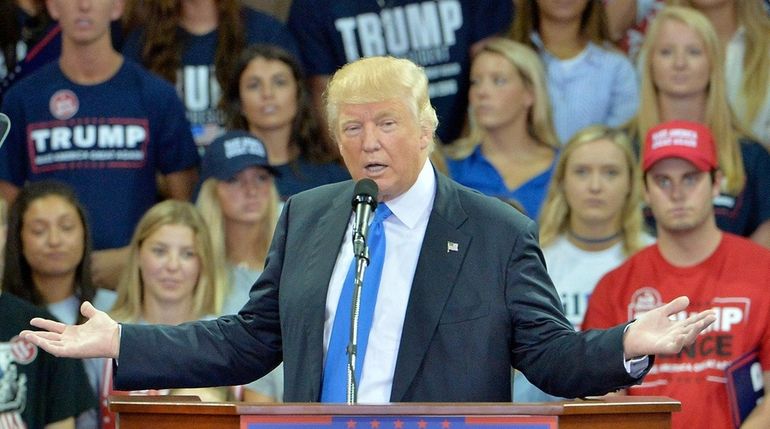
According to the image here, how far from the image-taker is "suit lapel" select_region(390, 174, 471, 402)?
316cm

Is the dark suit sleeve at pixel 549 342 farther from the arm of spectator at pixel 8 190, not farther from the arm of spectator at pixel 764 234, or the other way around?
the arm of spectator at pixel 8 190

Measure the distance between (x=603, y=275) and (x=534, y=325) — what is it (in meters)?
2.31

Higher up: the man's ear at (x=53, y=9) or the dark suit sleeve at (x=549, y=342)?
the man's ear at (x=53, y=9)

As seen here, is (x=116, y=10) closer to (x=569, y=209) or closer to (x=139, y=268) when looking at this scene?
(x=139, y=268)

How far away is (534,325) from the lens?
320 cm

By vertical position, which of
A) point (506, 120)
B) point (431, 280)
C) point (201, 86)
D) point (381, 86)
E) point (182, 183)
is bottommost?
point (431, 280)

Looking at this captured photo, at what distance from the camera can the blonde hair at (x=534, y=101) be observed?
20.7 feet

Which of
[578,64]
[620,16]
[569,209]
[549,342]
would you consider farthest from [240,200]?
[549,342]

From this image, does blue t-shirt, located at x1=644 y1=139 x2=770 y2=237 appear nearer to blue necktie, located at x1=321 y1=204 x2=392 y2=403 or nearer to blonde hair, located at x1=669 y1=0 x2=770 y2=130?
blonde hair, located at x1=669 y1=0 x2=770 y2=130

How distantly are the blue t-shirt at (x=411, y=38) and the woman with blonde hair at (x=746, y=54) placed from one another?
998 mm

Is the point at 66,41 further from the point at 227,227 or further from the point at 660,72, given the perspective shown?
the point at 660,72

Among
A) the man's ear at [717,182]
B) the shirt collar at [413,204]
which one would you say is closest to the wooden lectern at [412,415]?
the shirt collar at [413,204]

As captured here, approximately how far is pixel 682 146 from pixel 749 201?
2.52 ft

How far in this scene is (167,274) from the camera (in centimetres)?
547
